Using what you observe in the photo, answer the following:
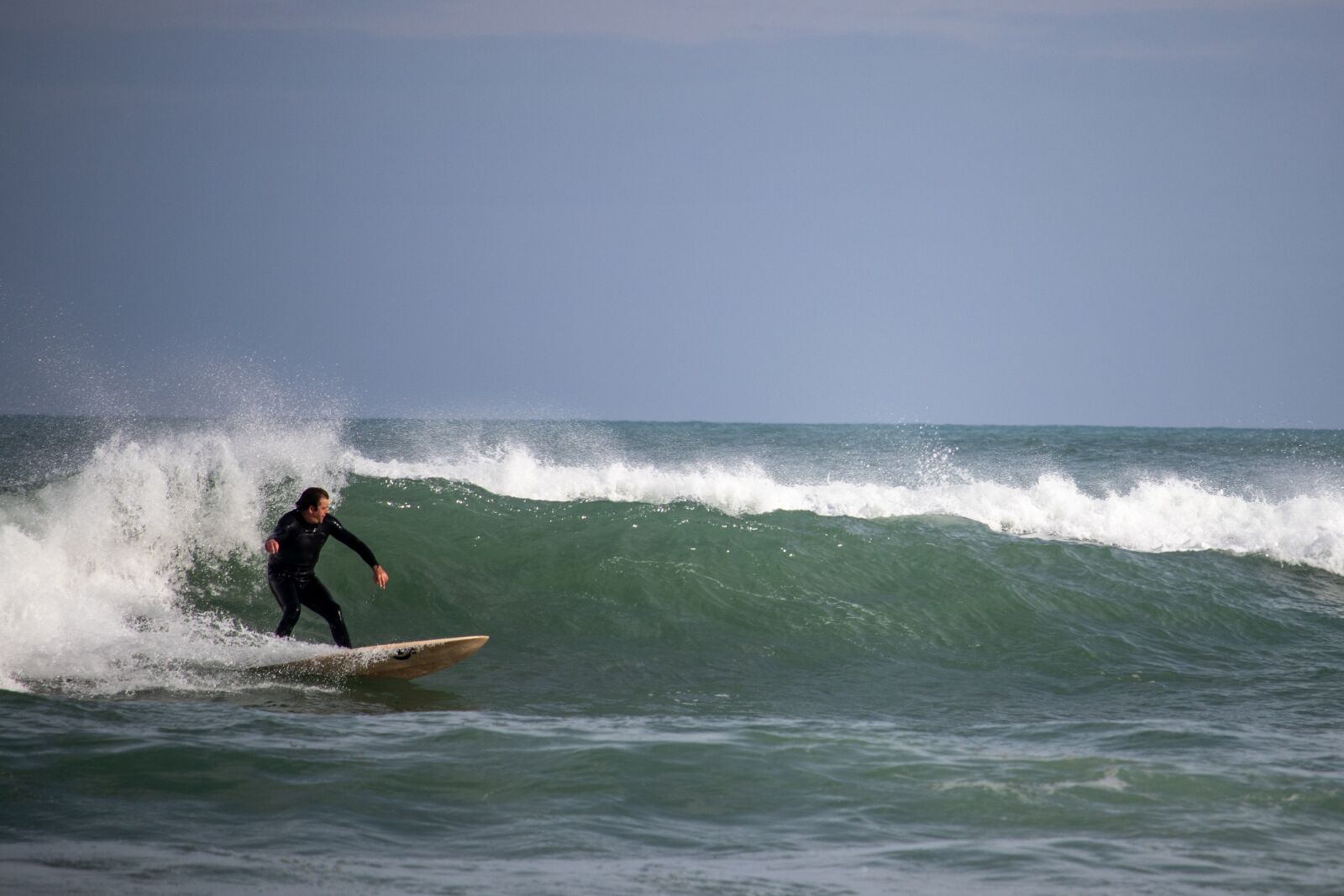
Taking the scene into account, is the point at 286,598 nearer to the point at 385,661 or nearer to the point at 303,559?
the point at 303,559

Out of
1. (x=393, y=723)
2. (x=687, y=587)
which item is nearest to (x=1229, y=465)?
(x=687, y=587)

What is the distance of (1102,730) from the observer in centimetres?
785

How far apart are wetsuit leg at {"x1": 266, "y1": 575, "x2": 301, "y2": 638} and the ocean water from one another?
306 millimetres

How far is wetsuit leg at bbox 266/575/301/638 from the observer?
9.46 meters

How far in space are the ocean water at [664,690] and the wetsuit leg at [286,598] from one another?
0.31m

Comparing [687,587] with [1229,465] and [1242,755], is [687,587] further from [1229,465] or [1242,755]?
[1229,465]

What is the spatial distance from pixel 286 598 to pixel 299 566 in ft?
0.91

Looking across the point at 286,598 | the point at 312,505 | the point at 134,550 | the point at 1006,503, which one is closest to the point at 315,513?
the point at 312,505

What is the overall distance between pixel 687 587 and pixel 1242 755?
21.1ft

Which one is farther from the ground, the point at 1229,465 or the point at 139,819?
the point at 1229,465

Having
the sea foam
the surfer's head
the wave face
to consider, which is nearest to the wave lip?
the wave face

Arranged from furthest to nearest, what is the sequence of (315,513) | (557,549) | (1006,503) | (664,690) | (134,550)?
(1006,503)
(557,549)
(134,550)
(315,513)
(664,690)

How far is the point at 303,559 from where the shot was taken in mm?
9570

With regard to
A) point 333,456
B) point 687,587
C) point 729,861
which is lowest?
point 729,861
